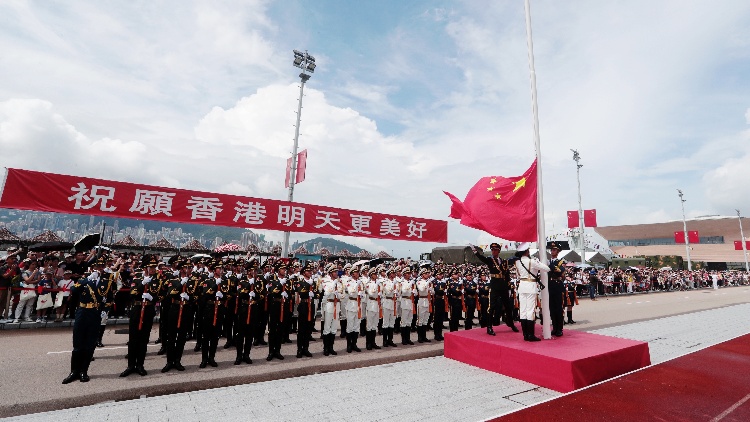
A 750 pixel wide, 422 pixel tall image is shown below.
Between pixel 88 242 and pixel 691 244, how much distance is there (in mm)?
79696

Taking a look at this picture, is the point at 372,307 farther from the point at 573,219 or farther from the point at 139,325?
the point at 573,219

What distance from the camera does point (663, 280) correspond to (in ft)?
100

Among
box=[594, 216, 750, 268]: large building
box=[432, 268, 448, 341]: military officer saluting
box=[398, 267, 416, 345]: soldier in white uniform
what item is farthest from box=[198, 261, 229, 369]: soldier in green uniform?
box=[594, 216, 750, 268]: large building

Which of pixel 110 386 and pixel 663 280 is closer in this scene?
pixel 110 386

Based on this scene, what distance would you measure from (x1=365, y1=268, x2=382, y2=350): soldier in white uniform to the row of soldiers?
2 cm

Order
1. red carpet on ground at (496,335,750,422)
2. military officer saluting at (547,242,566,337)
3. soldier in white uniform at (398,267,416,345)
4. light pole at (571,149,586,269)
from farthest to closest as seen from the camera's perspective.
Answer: light pole at (571,149,586,269)
soldier in white uniform at (398,267,416,345)
military officer saluting at (547,242,566,337)
red carpet on ground at (496,335,750,422)

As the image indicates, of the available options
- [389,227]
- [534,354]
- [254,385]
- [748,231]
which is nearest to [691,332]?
[534,354]

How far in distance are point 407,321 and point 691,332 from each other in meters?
8.53

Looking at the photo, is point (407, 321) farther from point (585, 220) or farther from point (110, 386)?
point (585, 220)

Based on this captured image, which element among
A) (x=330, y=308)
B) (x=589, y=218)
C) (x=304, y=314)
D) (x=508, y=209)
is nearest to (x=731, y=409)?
(x=508, y=209)

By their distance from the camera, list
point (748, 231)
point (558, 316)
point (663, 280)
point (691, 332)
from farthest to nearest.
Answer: point (748, 231), point (663, 280), point (691, 332), point (558, 316)

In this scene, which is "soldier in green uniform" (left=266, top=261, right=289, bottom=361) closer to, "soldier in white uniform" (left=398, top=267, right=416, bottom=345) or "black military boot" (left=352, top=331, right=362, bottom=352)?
"black military boot" (left=352, top=331, right=362, bottom=352)

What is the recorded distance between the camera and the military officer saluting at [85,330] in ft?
17.1

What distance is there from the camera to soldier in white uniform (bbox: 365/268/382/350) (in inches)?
306
